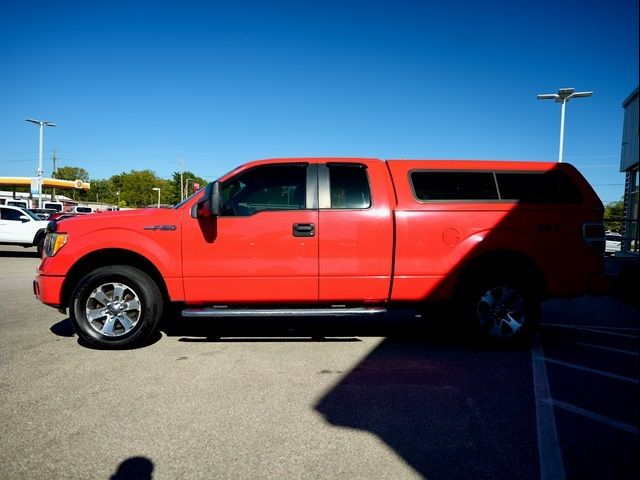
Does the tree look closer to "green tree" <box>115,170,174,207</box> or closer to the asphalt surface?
"green tree" <box>115,170,174,207</box>

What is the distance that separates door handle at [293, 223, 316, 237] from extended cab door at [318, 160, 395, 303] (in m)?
0.10

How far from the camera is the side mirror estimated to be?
14.2ft

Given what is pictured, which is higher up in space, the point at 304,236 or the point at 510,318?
the point at 304,236

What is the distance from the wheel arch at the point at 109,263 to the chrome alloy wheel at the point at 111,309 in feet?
0.88

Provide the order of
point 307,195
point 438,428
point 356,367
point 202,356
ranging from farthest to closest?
1. point 307,195
2. point 202,356
3. point 356,367
4. point 438,428

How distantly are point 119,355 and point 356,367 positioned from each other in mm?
2437

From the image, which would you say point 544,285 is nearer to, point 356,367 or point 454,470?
point 356,367

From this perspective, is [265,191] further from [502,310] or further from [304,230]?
[502,310]

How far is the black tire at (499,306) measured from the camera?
473 cm

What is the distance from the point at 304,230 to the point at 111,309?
2225 mm

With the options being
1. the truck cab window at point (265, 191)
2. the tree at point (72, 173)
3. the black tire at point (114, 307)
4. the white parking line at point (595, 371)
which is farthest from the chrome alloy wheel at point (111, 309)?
the tree at point (72, 173)

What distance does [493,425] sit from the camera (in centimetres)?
295

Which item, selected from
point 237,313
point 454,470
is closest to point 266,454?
point 454,470

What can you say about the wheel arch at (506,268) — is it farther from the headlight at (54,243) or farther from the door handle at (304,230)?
the headlight at (54,243)
